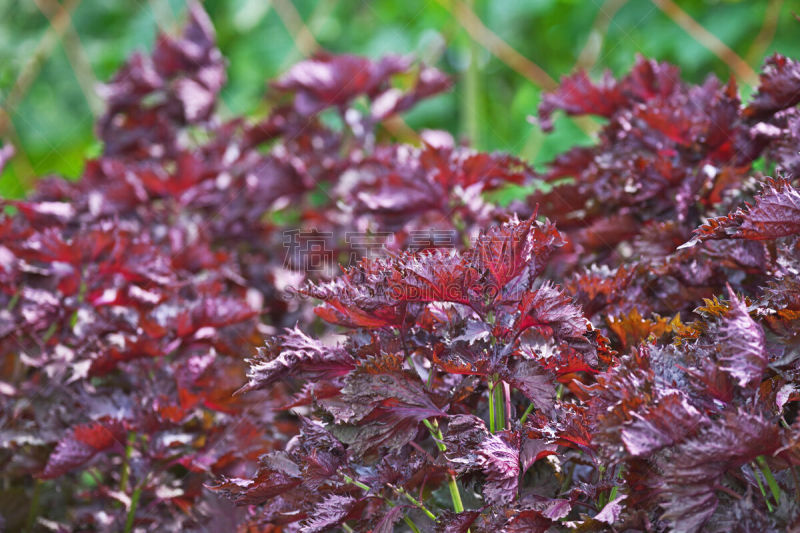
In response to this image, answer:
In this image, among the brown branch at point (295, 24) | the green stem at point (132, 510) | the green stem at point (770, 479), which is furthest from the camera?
the brown branch at point (295, 24)

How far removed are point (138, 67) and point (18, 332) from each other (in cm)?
100

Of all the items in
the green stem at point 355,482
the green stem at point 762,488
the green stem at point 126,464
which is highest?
the green stem at point 126,464

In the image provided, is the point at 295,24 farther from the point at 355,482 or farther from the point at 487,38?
the point at 355,482

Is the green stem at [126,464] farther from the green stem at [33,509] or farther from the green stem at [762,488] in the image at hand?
the green stem at [762,488]

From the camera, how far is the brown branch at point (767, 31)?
2307mm

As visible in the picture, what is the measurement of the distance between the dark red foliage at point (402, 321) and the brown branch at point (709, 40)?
3.10ft

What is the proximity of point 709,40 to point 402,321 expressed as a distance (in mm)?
2008

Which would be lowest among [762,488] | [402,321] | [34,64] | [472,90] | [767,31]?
[762,488]

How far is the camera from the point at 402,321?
35.0 inches

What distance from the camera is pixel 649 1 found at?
2.53 metres

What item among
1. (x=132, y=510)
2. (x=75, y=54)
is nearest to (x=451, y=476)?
(x=132, y=510)

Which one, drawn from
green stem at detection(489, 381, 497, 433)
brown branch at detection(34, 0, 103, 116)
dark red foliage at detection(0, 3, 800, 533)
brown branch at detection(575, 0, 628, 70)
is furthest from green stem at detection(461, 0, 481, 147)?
green stem at detection(489, 381, 497, 433)

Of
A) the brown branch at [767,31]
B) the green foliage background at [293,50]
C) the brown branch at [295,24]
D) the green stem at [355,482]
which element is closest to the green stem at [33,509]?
the green stem at [355,482]

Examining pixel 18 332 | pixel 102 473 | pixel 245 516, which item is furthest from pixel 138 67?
pixel 245 516
